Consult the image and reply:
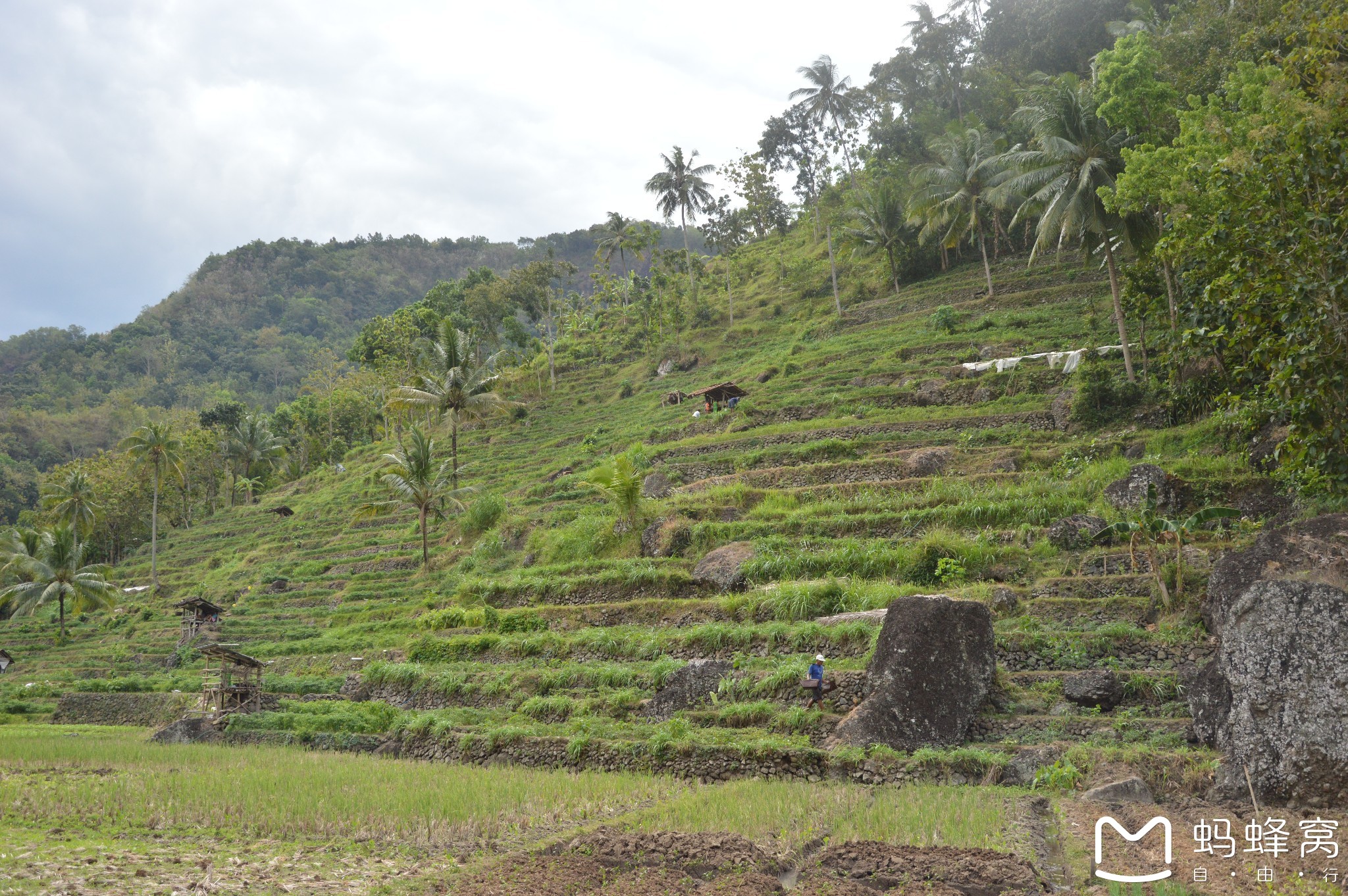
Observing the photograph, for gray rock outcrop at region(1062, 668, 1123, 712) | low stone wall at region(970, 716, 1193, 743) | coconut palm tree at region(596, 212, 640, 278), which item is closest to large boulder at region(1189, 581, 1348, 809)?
low stone wall at region(970, 716, 1193, 743)

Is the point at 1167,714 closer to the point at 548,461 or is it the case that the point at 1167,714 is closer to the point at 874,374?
the point at 874,374

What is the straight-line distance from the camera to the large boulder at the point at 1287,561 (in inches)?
388

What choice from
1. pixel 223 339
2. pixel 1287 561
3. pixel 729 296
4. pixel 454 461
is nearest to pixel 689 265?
pixel 729 296

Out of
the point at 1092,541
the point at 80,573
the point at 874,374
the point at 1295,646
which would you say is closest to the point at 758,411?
the point at 874,374

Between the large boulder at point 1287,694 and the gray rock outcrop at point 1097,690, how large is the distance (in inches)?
94.6

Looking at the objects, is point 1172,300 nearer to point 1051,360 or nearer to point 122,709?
point 1051,360

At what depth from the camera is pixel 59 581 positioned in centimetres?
3822

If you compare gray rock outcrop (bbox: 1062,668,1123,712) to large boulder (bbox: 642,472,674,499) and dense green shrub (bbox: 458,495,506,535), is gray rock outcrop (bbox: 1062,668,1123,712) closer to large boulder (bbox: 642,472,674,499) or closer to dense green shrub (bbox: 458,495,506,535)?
large boulder (bbox: 642,472,674,499)

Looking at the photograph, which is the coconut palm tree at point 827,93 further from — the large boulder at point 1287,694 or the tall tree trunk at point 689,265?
the large boulder at point 1287,694

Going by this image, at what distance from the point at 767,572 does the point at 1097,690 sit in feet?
26.7

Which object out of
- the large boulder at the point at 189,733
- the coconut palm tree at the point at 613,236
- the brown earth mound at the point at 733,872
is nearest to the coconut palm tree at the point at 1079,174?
the brown earth mound at the point at 733,872

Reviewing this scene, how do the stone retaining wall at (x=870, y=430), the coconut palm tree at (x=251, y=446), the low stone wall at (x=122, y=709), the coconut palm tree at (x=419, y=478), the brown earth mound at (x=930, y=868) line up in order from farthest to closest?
the coconut palm tree at (x=251, y=446)
the coconut palm tree at (x=419, y=478)
the stone retaining wall at (x=870, y=430)
the low stone wall at (x=122, y=709)
the brown earth mound at (x=930, y=868)

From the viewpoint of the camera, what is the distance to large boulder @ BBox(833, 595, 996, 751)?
12.0 meters

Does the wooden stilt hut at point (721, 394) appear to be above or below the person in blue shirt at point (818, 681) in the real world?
above
